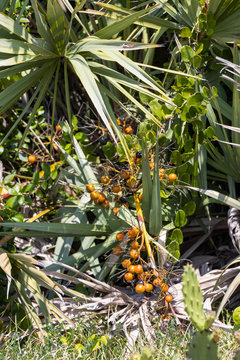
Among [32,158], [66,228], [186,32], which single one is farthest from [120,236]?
[186,32]

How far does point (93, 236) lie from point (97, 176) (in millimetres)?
366

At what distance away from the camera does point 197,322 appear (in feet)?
4.75

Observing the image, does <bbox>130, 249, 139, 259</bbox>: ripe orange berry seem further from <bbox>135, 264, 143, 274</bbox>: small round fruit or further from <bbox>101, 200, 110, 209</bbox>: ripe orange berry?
<bbox>101, 200, 110, 209</bbox>: ripe orange berry

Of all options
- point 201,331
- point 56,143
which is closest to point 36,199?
point 56,143

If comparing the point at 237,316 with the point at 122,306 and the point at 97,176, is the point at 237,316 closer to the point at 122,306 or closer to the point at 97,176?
the point at 122,306

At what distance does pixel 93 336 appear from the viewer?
209 centimetres

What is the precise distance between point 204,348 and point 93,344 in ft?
2.56

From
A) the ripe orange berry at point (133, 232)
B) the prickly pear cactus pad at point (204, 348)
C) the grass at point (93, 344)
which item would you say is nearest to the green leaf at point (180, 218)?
the ripe orange berry at point (133, 232)

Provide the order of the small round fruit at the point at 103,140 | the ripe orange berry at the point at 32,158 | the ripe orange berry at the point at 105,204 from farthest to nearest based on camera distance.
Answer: the ripe orange berry at the point at 32,158, the small round fruit at the point at 103,140, the ripe orange berry at the point at 105,204

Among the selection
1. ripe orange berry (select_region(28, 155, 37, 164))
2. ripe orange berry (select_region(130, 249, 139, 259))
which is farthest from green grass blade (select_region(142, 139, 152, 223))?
ripe orange berry (select_region(28, 155, 37, 164))

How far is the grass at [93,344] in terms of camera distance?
1.95 meters

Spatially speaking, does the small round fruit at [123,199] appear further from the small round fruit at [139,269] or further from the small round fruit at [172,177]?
the small round fruit at [139,269]

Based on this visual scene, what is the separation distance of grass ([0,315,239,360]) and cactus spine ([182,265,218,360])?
46cm

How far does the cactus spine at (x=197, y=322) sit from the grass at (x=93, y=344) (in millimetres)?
457
